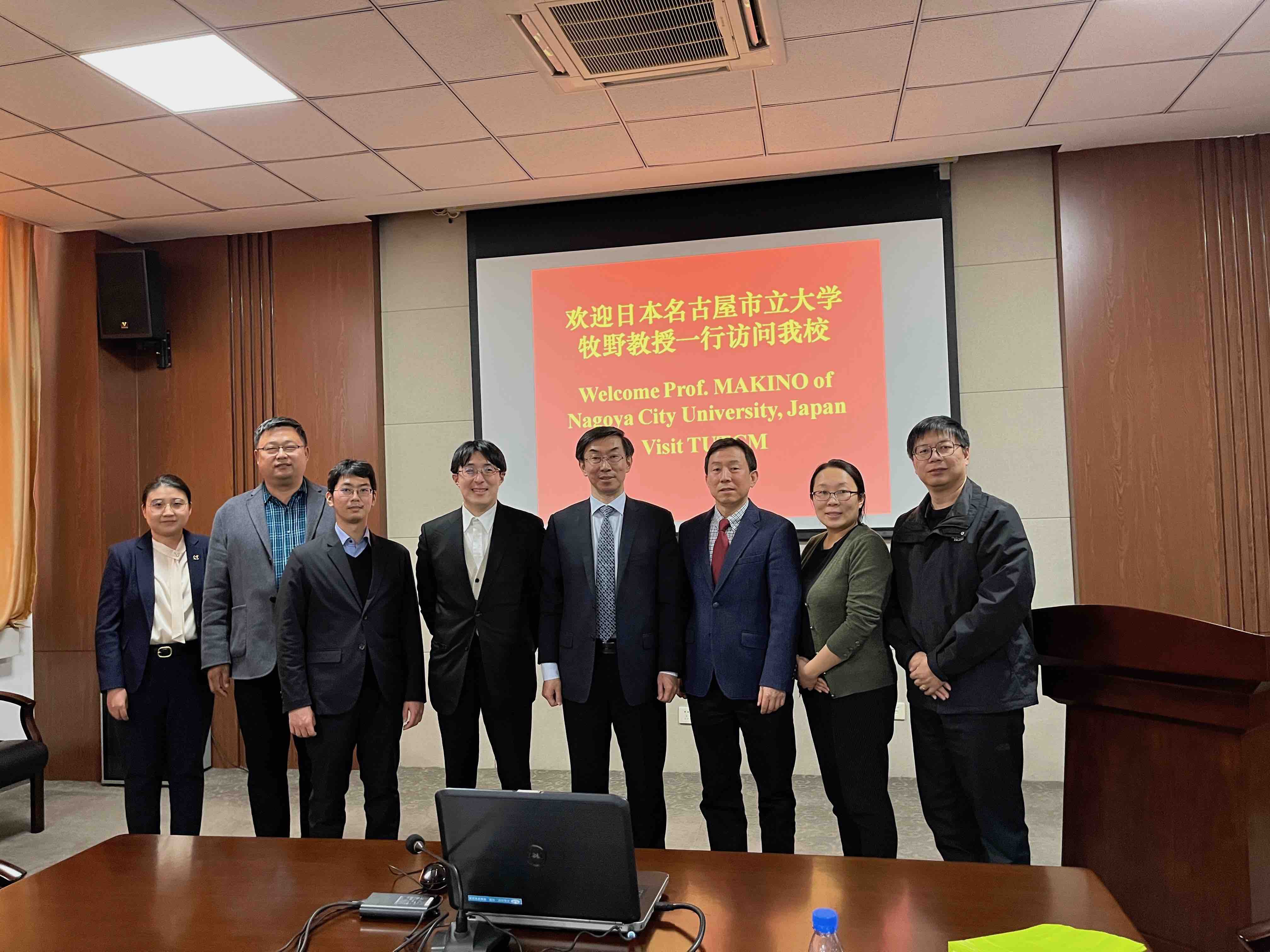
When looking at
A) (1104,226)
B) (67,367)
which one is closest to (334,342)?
(67,367)

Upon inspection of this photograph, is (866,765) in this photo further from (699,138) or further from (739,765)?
(699,138)

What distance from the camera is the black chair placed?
384 cm

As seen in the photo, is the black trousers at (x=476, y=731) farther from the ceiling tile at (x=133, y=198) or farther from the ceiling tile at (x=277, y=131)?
the ceiling tile at (x=133, y=198)

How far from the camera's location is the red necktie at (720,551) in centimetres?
297

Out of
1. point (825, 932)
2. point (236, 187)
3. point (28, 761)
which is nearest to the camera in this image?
point (825, 932)

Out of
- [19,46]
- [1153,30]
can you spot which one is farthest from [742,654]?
[19,46]

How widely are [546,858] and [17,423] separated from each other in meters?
4.60

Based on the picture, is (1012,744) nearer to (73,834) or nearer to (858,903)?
(858,903)

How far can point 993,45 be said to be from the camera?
330cm

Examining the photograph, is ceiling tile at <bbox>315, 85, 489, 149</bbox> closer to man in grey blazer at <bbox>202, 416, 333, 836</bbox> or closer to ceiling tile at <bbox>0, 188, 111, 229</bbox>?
man in grey blazer at <bbox>202, 416, 333, 836</bbox>

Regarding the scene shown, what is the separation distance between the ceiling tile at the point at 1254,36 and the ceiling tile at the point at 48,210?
5192 millimetres

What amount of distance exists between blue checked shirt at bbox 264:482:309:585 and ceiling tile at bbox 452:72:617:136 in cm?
172

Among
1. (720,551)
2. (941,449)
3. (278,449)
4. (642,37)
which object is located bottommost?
(720,551)

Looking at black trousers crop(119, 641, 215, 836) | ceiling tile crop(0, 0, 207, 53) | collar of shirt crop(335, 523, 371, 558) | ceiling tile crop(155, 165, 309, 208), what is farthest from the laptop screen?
ceiling tile crop(155, 165, 309, 208)
